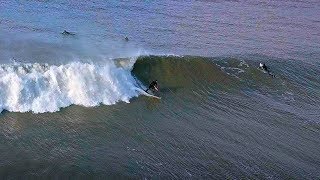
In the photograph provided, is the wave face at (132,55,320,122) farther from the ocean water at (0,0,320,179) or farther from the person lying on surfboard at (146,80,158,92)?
the person lying on surfboard at (146,80,158,92)

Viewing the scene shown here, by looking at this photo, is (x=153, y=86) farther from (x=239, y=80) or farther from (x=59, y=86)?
(x=239, y=80)

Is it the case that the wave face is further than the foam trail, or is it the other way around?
the wave face

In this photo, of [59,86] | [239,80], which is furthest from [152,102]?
[239,80]

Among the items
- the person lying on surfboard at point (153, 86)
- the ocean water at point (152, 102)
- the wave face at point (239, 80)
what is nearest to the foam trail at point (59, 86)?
the ocean water at point (152, 102)

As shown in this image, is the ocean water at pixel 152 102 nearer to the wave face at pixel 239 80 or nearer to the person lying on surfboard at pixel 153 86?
the wave face at pixel 239 80

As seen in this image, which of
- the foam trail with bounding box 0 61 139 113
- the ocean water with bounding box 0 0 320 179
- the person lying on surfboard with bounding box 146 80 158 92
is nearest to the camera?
the ocean water with bounding box 0 0 320 179

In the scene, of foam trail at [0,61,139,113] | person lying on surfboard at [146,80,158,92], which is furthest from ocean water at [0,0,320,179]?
person lying on surfboard at [146,80,158,92]
